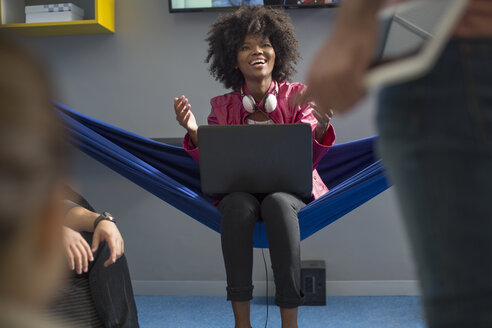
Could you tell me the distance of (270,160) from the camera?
5.33 feet

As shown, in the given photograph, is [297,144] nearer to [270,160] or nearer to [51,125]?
[270,160]

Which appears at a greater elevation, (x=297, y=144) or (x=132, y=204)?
(x=297, y=144)

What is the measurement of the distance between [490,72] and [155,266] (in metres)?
2.47

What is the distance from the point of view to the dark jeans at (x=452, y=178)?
1.37ft

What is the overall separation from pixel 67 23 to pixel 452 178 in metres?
2.37

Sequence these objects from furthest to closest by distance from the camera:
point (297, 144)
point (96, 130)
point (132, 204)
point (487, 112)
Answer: point (132, 204) < point (96, 130) < point (297, 144) < point (487, 112)

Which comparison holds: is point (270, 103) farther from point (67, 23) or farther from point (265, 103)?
point (67, 23)

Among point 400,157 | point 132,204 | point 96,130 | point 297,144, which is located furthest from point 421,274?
point 132,204

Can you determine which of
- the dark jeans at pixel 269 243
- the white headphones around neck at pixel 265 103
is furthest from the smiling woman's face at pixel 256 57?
the dark jeans at pixel 269 243

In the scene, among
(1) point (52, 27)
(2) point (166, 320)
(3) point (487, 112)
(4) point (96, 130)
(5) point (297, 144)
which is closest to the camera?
(3) point (487, 112)

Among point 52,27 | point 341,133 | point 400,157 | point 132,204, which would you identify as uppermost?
point 52,27

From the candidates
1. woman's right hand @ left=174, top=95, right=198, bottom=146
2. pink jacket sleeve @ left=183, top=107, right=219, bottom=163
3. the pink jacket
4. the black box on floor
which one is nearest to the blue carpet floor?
the black box on floor

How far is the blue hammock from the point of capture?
173cm

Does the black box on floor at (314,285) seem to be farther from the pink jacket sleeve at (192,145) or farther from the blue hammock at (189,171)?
the pink jacket sleeve at (192,145)
